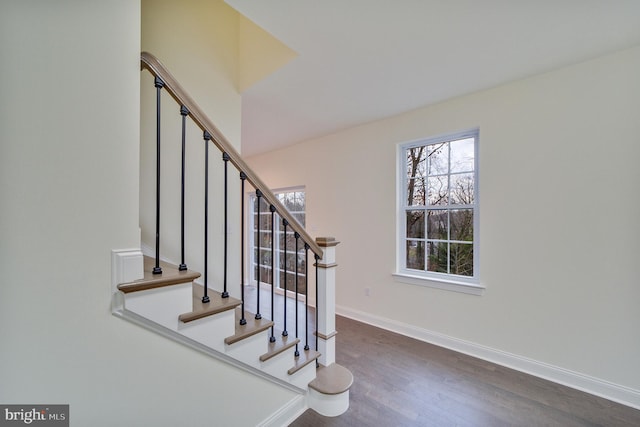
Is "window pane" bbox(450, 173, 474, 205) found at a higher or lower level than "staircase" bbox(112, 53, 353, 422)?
higher

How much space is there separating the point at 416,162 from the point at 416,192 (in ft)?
1.13

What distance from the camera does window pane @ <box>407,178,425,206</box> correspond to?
2887 mm

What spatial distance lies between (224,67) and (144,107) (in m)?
0.78

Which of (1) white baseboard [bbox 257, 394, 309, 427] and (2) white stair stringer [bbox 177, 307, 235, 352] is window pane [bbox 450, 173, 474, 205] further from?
(2) white stair stringer [bbox 177, 307, 235, 352]

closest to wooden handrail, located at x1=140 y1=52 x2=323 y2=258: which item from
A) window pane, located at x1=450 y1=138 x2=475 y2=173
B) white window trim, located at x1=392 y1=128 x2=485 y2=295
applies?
white window trim, located at x1=392 y1=128 x2=485 y2=295

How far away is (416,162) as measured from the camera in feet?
9.64

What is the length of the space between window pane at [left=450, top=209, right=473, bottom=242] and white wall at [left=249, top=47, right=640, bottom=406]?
143 millimetres

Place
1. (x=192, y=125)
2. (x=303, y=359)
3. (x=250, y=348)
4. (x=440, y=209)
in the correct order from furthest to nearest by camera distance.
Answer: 1. (x=440, y=209)
2. (x=192, y=125)
3. (x=303, y=359)
4. (x=250, y=348)

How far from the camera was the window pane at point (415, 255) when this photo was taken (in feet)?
9.36

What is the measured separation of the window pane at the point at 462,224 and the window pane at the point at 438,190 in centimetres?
16

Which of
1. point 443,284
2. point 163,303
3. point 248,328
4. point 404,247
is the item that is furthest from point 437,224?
point 163,303

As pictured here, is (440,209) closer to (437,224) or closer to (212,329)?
(437,224)

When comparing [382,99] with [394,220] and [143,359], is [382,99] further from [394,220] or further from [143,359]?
[143,359]

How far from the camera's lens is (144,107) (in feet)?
6.02
